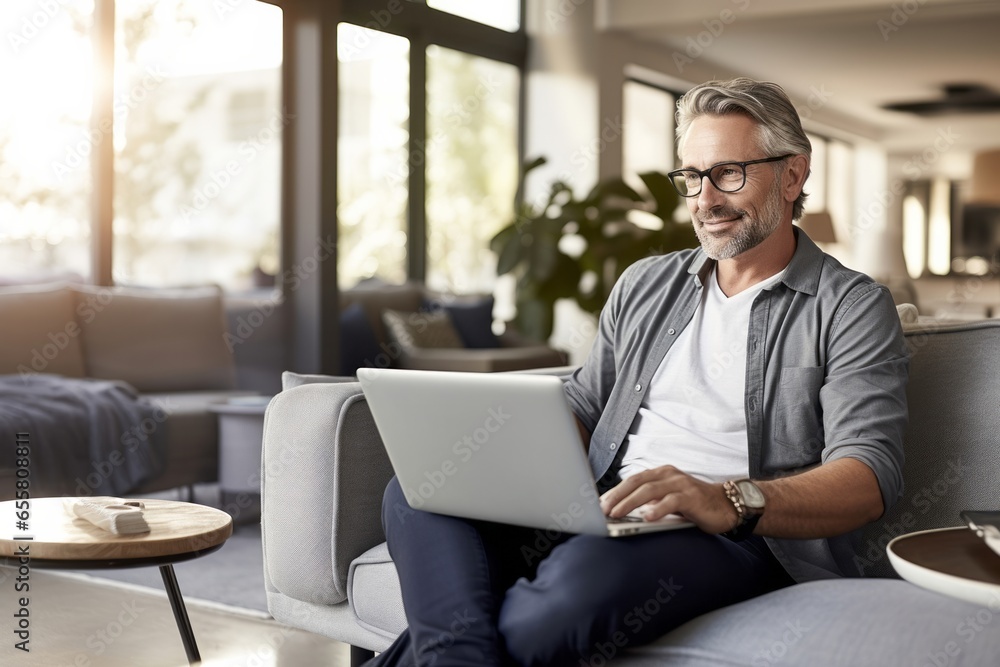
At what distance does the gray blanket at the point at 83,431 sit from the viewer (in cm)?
368

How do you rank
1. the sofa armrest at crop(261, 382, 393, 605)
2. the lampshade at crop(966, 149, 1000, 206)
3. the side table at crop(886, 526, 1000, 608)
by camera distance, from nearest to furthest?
the side table at crop(886, 526, 1000, 608) → the sofa armrest at crop(261, 382, 393, 605) → the lampshade at crop(966, 149, 1000, 206)

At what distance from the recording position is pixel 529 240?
21.3 feet

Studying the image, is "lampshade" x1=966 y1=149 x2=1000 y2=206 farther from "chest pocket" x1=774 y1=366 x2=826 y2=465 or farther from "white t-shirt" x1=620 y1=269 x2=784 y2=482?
"chest pocket" x1=774 y1=366 x2=826 y2=465

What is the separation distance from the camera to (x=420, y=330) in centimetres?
589

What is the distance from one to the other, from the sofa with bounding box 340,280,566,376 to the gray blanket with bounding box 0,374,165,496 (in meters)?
1.82

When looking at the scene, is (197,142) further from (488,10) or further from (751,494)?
(751,494)

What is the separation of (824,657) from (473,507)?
493 millimetres

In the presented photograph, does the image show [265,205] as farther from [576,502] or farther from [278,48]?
[576,502]

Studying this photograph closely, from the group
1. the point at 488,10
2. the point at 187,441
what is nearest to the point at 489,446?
the point at 187,441

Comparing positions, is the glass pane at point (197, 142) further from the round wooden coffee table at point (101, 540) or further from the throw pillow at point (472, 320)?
the round wooden coffee table at point (101, 540)
